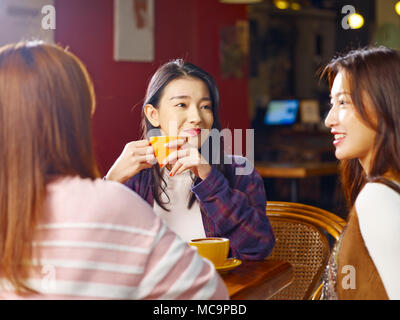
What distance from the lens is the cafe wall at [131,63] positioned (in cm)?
440

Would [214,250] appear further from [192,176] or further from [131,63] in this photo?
[131,63]

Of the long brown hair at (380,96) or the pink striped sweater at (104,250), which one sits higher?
the long brown hair at (380,96)

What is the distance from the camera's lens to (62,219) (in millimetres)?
832

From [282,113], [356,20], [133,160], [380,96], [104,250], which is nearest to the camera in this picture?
[104,250]

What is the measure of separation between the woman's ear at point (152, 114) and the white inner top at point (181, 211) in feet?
0.50

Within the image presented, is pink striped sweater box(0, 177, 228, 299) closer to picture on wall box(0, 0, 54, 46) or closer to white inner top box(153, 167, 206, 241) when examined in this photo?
white inner top box(153, 167, 206, 241)

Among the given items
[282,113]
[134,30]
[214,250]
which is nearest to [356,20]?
[282,113]

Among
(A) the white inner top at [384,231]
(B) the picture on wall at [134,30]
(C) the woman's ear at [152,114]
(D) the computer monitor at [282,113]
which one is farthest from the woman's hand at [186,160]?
(D) the computer monitor at [282,113]

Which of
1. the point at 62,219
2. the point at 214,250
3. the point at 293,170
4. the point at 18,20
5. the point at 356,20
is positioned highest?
the point at 356,20

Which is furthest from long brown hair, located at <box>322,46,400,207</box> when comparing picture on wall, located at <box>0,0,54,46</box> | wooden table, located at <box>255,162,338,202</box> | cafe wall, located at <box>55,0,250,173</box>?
wooden table, located at <box>255,162,338,202</box>

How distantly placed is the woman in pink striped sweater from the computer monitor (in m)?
7.27

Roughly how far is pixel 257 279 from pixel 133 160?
0.49 metres

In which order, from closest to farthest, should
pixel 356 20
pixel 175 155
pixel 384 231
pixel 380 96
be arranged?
1. pixel 384 231
2. pixel 380 96
3. pixel 175 155
4. pixel 356 20

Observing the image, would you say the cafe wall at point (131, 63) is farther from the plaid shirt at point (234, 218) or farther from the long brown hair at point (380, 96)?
the long brown hair at point (380, 96)
